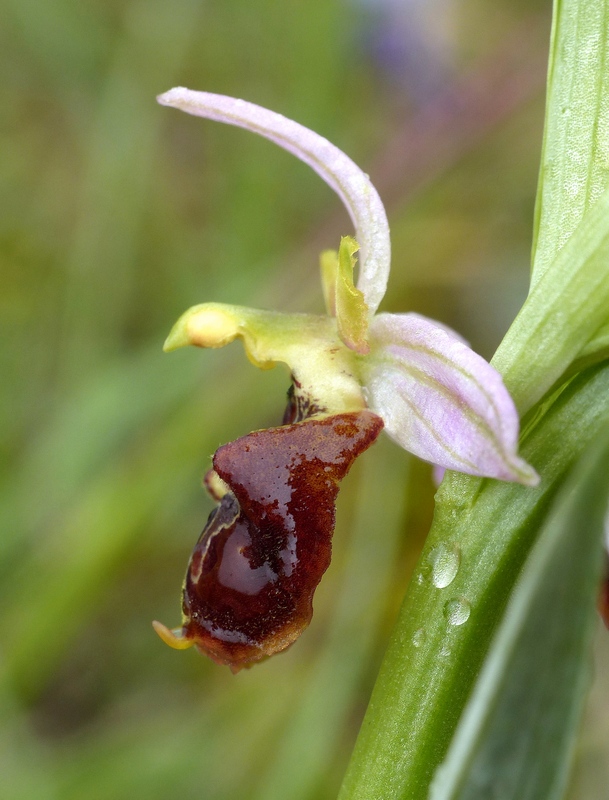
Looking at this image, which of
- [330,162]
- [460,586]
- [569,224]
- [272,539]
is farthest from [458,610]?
[330,162]

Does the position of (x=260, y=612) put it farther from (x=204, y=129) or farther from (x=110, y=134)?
(x=204, y=129)

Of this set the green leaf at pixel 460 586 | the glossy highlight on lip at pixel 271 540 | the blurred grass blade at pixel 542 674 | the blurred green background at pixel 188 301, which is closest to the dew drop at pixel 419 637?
the green leaf at pixel 460 586

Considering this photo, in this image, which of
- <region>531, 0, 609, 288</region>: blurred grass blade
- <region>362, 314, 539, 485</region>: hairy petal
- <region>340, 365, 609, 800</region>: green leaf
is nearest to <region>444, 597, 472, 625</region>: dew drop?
<region>340, 365, 609, 800</region>: green leaf

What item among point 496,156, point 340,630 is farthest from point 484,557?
point 496,156

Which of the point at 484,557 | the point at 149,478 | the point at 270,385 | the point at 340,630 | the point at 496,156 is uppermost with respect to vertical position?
the point at 496,156

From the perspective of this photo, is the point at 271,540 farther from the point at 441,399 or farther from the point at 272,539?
the point at 441,399

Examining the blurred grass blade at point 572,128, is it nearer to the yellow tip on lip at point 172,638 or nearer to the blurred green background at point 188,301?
the yellow tip on lip at point 172,638
